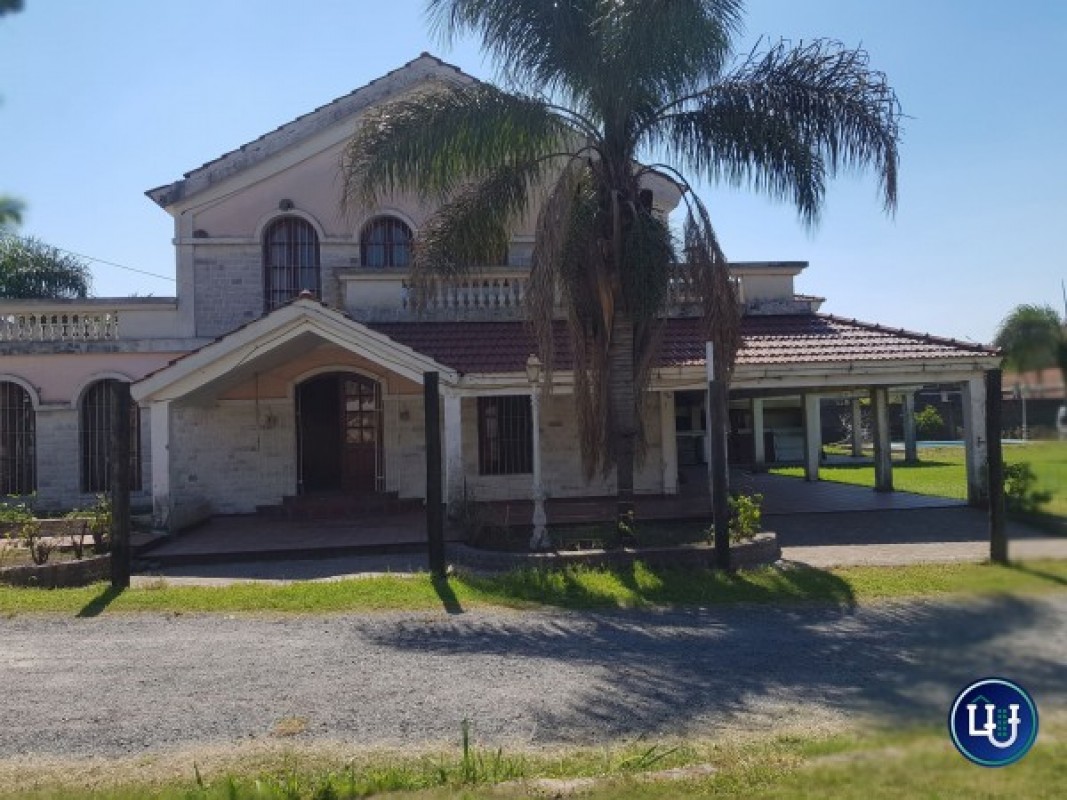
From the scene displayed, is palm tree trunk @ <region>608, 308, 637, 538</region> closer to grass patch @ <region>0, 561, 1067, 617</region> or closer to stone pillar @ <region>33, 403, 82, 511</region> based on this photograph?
grass patch @ <region>0, 561, 1067, 617</region>

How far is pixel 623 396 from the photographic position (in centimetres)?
1026

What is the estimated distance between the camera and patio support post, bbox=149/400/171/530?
12.5m

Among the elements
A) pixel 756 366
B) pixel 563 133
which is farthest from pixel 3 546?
pixel 756 366

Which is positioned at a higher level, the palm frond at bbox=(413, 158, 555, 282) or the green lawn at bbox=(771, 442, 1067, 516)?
the palm frond at bbox=(413, 158, 555, 282)

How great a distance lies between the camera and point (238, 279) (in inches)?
636

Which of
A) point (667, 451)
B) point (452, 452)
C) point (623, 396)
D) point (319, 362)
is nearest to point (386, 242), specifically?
point (319, 362)

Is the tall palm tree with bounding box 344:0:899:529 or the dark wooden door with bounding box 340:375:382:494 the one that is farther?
the dark wooden door with bounding box 340:375:382:494

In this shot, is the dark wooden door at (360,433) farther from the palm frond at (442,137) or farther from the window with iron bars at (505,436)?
the palm frond at (442,137)

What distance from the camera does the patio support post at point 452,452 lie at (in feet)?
40.2

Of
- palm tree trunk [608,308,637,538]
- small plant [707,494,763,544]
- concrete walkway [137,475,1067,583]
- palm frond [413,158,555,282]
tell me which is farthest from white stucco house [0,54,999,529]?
small plant [707,494,763,544]

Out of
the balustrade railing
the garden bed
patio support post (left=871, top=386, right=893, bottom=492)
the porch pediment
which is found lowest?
the garden bed

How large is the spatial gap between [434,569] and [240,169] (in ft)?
35.0

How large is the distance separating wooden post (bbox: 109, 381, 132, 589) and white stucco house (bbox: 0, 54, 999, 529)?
3.21 metres

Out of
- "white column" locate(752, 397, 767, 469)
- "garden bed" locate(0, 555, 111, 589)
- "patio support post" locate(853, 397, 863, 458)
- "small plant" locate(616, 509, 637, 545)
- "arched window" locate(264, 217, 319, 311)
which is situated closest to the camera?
"garden bed" locate(0, 555, 111, 589)
